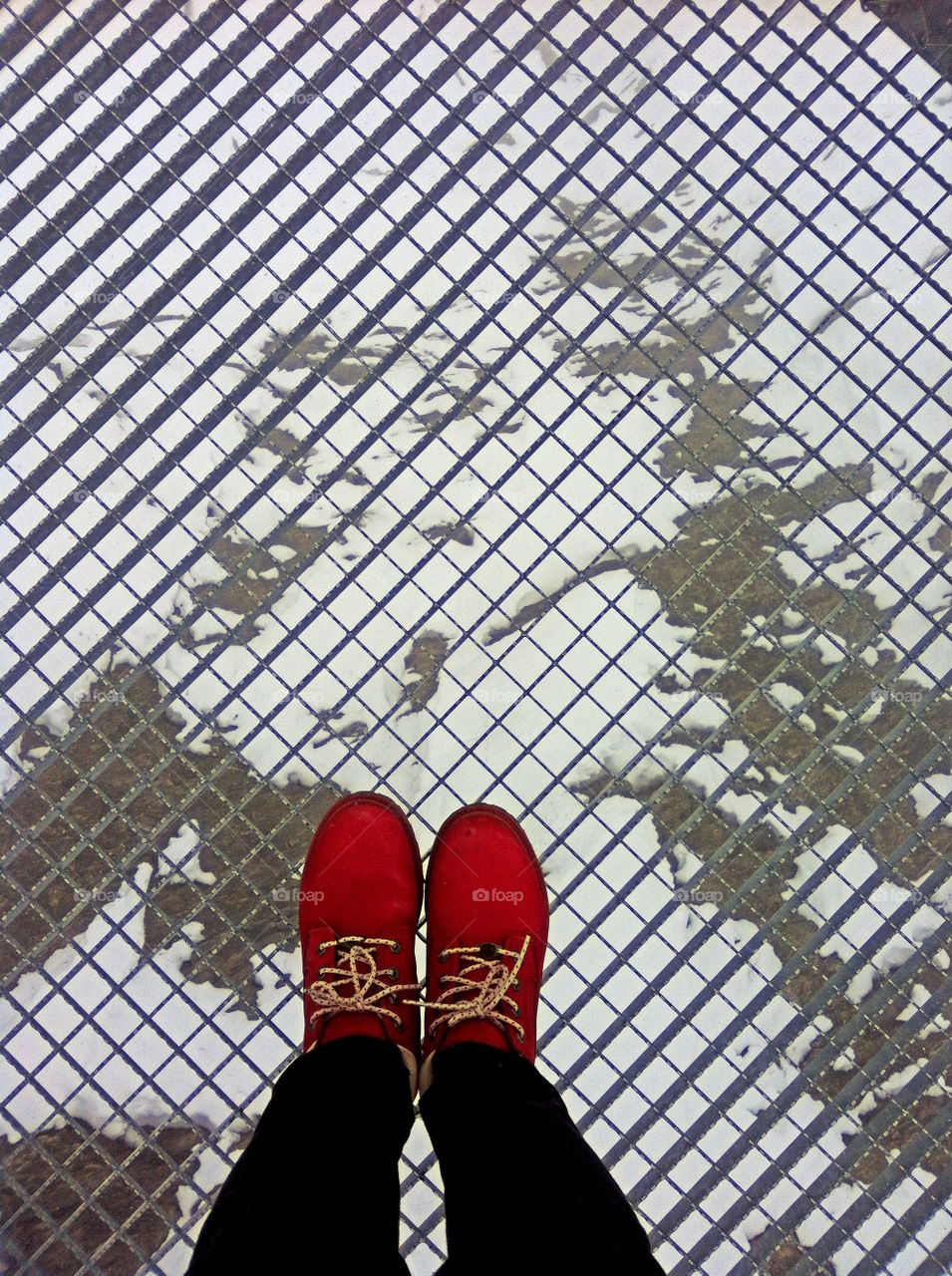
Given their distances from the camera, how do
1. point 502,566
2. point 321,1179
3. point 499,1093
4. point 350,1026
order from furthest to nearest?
point 502,566 < point 350,1026 < point 499,1093 < point 321,1179

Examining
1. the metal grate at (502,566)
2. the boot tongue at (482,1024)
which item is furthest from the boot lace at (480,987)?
the metal grate at (502,566)

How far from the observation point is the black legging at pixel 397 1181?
0.76 meters

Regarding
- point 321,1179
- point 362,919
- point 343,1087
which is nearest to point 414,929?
point 362,919

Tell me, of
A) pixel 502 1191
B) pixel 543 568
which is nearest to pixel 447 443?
pixel 543 568

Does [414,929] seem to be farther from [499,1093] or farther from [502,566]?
[502,566]

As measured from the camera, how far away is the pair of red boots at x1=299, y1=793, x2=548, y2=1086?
3.46 feet

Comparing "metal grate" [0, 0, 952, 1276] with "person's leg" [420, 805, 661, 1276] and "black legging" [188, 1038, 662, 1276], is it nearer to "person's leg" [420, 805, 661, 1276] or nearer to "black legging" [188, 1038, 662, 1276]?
"person's leg" [420, 805, 661, 1276]

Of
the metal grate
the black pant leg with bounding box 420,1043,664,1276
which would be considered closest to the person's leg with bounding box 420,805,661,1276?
the black pant leg with bounding box 420,1043,664,1276

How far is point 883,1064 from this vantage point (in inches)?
47.4

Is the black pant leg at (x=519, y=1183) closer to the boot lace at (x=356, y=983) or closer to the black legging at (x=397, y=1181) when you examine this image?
the black legging at (x=397, y=1181)

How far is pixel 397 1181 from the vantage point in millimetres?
866

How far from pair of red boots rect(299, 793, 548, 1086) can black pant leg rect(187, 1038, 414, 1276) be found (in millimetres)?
85

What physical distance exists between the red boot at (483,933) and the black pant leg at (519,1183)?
0.07m

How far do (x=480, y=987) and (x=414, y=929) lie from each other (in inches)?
4.7
